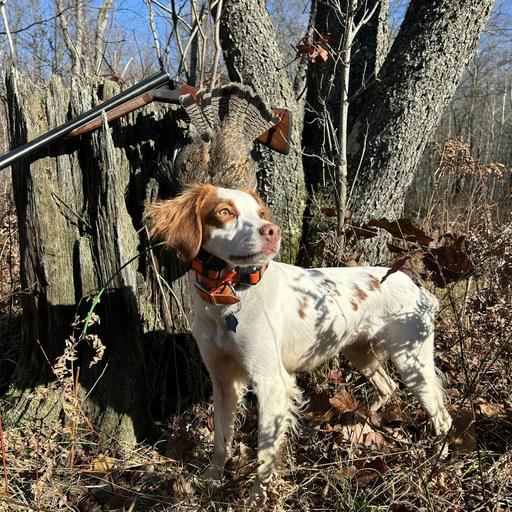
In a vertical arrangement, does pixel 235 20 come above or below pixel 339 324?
above

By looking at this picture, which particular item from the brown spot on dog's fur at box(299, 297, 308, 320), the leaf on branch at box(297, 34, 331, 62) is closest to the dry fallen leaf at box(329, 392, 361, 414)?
the brown spot on dog's fur at box(299, 297, 308, 320)

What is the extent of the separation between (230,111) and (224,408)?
1.64 meters

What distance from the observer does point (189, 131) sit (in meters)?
2.94

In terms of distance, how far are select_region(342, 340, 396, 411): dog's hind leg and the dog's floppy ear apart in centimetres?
125

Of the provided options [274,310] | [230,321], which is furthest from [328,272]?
[230,321]

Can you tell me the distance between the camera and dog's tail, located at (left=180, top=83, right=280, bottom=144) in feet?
9.64

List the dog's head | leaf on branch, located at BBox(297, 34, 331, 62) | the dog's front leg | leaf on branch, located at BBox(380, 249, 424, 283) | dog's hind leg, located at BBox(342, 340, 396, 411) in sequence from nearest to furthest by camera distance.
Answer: leaf on branch, located at BBox(380, 249, 424, 283)
the dog's head
the dog's front leg
dog's hind leg, located at BBox(342, 340, 396, 411)
leaf on branch, located at BBox(297, 34, 331, 62)

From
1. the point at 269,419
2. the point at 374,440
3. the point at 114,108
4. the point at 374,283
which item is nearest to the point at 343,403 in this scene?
the point at 374,440

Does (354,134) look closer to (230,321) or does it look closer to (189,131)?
(189,131)

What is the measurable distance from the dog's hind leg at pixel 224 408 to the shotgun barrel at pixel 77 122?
4.71 ft

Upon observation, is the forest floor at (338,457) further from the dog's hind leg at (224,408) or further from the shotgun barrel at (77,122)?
the shotgun barrel at (77,122)

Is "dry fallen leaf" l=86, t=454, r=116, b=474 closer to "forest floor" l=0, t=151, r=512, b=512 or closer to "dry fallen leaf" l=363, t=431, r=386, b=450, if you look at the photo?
"forest floor" l=0, t=151, r=512, b=512

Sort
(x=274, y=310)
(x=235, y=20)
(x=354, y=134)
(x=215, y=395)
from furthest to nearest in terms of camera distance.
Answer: (x=354, y=134)
(x=235, y=20)
(x=215, y=395)
(x=274, y=310)

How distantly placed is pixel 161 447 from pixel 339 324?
129 cm
